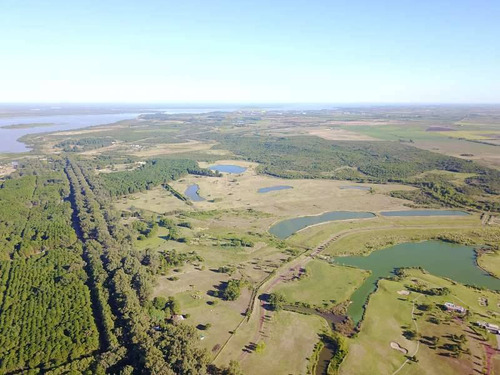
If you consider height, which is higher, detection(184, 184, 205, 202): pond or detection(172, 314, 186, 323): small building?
detection(184, 184, 205, 202): pond

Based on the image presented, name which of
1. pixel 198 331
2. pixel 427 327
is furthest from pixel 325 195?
pixel 198 331

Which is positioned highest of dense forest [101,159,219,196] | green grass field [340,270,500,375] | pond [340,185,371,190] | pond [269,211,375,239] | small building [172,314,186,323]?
dense forest [101,159,219,196]

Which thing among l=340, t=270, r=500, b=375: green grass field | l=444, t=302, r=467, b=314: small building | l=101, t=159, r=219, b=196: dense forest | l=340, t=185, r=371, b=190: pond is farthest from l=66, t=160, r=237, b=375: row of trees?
l=340, t=185, r=371, b=190: pond

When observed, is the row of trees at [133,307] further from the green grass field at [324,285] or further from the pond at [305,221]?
the pond at [305,221]

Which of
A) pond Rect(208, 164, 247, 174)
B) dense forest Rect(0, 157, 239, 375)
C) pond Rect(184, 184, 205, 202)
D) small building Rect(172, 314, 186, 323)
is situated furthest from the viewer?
pond Rect(208, 164, 247, 174)

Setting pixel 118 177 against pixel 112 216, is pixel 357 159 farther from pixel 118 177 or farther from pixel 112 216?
pixel 112 216

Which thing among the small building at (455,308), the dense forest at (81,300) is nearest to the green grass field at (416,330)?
the small building at (455,308)

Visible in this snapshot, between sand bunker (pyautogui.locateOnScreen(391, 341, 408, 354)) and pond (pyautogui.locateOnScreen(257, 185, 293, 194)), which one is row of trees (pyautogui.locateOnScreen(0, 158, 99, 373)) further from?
pond (pyautogui.locateOnScreen(257, 185, 293, 194))

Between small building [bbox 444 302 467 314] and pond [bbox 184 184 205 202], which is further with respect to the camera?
pond [bbox 184 184 205 202]
